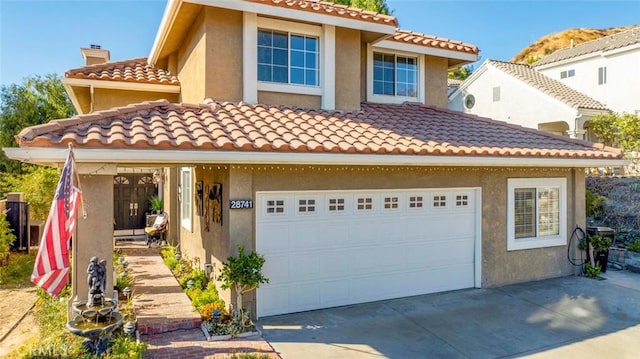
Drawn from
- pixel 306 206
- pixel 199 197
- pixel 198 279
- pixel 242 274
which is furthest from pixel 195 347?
pixel 199 197

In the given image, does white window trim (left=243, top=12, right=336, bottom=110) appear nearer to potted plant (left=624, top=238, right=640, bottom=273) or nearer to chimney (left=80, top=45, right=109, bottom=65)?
chimney (left=80, top=45, right=109, bottom=65)

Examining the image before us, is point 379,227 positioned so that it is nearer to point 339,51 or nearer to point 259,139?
point 259,139

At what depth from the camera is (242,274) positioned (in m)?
7.97

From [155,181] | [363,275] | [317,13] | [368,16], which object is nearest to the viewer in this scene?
[363,275]

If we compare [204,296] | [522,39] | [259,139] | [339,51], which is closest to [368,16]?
[339,51]

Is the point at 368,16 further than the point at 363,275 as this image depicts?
Yes

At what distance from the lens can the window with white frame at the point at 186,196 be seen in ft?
43.8

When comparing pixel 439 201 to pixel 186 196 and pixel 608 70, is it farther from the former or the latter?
pixel 608 70

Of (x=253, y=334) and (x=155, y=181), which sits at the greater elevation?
(x=155, y=181)

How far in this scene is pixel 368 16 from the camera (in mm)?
11461

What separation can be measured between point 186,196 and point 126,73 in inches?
175

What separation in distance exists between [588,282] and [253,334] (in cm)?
997

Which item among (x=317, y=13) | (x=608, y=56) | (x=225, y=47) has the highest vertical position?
(x=608, y=56)

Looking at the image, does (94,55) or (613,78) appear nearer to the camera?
(94,55)
